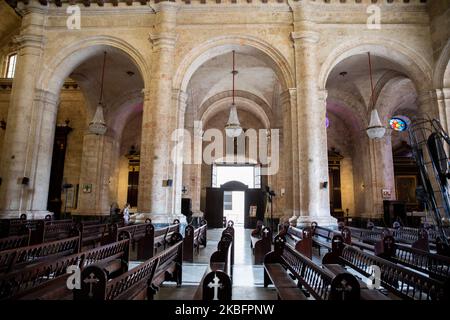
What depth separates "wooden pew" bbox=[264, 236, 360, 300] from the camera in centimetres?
179

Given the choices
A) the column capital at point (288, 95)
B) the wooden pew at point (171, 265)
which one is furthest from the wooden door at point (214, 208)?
the wooden pew at point (171, 265)

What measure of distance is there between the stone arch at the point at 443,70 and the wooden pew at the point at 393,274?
7.88m

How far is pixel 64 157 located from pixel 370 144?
1541 centimetres

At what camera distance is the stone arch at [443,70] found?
28.5 feet

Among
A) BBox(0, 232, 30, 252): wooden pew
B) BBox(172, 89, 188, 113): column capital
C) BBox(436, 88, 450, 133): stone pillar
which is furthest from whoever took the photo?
BBox(172, 89, 188, 113): column capital

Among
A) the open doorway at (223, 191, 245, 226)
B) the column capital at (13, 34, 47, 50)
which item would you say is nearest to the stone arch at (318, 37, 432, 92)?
the column capital at (13, 34, 47, 50)

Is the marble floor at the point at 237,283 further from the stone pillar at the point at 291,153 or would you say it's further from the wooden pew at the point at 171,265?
the stone pillar at the point at 291,153

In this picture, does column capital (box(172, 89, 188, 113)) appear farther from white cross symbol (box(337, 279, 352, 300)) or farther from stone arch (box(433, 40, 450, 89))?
white cross symbol (box(337, 279, 352, 300))

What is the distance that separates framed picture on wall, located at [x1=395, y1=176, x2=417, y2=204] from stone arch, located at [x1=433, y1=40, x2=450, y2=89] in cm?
744

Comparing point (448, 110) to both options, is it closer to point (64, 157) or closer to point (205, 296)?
point (205, 296)

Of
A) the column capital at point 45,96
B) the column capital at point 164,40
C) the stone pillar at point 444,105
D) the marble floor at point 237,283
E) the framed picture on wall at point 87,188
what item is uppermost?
the column capital at point 164,40

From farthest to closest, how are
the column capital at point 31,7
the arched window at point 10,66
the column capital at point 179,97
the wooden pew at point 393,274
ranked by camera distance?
the arched window at point 10,66, the column capital at point 31,7, the column capital at point 179,97, the wooden pew at point 393,274

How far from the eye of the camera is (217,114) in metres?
17.8

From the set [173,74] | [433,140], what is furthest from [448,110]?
[173,74]
